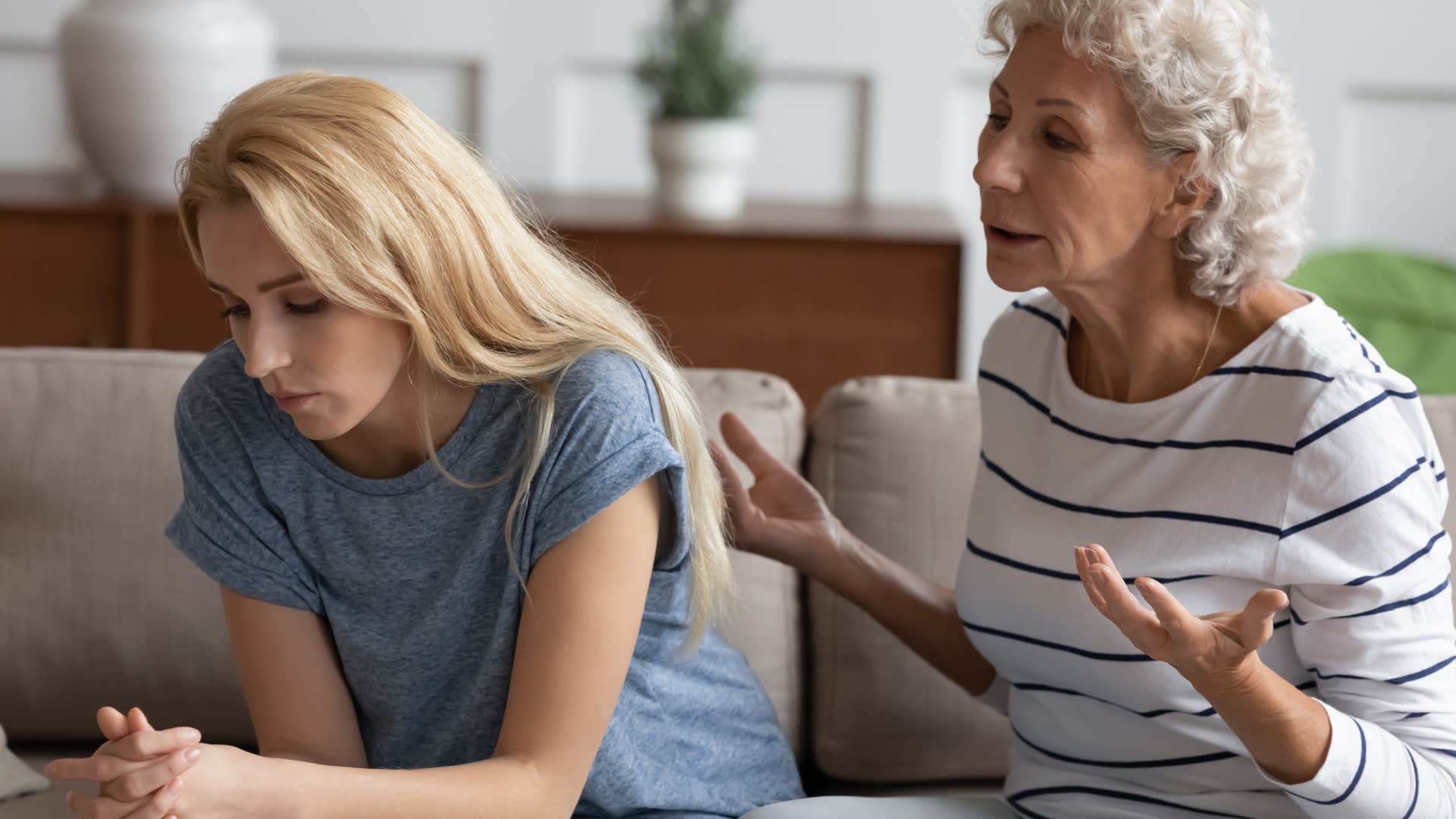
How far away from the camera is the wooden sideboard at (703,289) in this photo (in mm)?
2557

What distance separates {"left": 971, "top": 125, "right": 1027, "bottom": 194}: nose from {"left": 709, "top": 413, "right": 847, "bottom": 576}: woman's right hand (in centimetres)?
39

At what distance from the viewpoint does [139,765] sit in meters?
1.04

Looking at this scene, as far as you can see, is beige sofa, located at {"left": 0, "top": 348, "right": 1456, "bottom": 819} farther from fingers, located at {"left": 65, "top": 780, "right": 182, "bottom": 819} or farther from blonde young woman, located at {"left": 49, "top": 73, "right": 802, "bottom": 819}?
fingers, located at {"left": 65, "top": 780, "right": 182, "bottom": 819}

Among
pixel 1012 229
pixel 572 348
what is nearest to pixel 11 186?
pixel 572 348

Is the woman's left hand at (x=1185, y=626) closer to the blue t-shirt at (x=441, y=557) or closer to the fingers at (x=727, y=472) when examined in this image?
the blue t-shirt at (x=441, y=557)

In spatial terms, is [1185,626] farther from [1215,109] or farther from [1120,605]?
[1215,109]

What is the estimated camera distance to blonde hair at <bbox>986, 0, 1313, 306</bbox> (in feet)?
3.96

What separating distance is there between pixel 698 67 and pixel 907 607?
Result: 57.8 inches

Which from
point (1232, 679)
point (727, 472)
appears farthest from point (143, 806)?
point (1232, 679)

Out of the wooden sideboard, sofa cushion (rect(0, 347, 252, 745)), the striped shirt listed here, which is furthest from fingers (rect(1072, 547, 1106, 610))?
the wooden sideboard

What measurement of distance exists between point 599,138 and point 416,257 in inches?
79.6

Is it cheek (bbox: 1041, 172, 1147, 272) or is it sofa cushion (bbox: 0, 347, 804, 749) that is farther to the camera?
sofa cushion (bbox: 0, 347, 804, 749)

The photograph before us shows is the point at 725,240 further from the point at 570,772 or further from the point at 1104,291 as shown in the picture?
the point at 570,772

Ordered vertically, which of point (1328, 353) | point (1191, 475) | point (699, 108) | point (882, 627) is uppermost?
point (699, 108)
